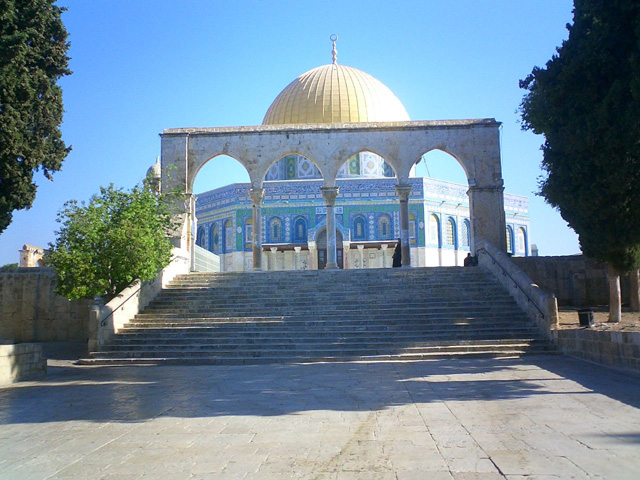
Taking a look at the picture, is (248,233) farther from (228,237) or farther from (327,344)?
(327,344)

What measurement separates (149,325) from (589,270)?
1135 cm

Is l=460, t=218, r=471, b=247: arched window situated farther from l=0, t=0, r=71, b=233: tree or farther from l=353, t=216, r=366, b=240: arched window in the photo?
l=0, t=0, r=71, b=233: tree

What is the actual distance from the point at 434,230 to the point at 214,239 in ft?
43.2

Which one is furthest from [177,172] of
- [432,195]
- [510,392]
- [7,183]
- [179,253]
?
[432,195]

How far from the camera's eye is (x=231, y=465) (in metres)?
4.11

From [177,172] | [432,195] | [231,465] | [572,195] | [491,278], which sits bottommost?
[231,465]

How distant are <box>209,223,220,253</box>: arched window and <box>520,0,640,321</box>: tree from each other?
88.1 feet

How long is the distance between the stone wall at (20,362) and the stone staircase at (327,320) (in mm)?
1688

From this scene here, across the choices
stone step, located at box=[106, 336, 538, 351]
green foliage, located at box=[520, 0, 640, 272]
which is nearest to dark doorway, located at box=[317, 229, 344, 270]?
stone step, located at box=[106, 336, 538, 351]

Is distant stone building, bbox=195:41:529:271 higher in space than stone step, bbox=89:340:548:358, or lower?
higher

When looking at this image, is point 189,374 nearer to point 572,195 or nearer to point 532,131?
point 572,195

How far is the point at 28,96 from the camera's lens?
34.0 feet

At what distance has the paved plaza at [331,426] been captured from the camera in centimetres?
400

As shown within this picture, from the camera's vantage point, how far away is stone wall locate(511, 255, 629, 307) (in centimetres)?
1628
